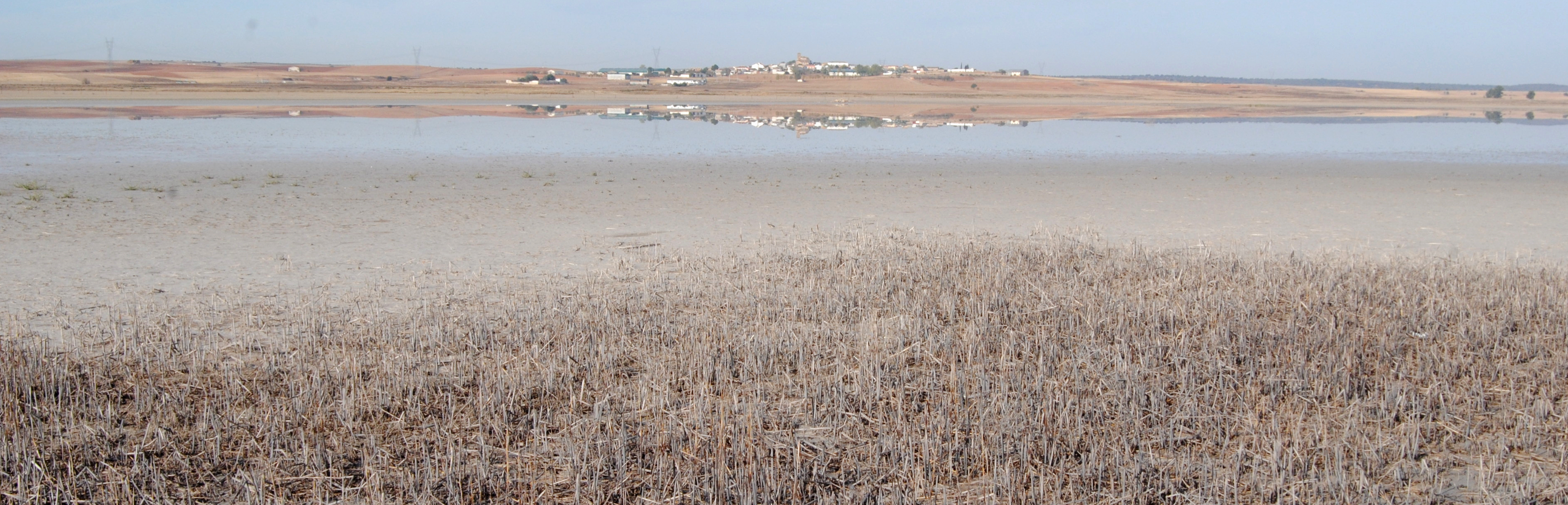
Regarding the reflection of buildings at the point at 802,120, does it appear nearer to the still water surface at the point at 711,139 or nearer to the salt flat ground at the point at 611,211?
the still water surface at the point at 711,139

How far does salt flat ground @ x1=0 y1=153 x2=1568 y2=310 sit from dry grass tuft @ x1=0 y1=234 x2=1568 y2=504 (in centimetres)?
153

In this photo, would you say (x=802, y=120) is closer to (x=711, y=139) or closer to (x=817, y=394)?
(x=711, y=139)

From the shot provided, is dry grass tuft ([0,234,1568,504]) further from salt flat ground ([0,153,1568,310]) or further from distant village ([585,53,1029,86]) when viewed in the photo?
distant village ([585,53,1029,86])

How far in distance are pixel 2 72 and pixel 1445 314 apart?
98.6 m

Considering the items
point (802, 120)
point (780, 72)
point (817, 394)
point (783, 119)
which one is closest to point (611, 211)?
point (817, 394)

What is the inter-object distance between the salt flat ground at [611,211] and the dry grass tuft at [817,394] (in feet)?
5.02

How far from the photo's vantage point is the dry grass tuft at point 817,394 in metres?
4.02

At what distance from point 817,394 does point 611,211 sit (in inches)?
299

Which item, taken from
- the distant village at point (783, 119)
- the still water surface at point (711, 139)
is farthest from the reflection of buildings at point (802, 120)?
the still water surface at point (711, 139)

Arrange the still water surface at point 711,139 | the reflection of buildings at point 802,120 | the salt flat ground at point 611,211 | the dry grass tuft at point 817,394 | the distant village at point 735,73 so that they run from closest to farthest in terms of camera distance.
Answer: the dry grass tuft at point 817,394 → the salt flat ground at point 611,211 → the still water surface at point 711,139 → the reflection of buildings at point 802,120 → the distant village at point 735,73

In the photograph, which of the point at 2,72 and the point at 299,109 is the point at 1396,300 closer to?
the point at 299,109

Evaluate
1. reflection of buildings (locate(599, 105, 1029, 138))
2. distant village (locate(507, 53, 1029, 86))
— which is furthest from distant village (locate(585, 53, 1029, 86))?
reflection of buildings (locate(599, 105, 1029, 138))

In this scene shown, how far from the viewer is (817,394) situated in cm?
505

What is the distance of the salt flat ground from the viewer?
341 inches
